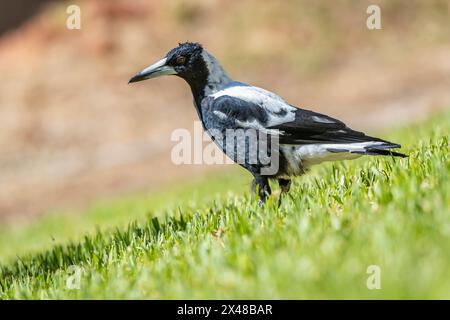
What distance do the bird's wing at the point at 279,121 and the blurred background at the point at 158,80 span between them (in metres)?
11.8

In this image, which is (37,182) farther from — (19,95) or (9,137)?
(19,95)

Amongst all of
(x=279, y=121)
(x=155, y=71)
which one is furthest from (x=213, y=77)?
(x=279, y=121)

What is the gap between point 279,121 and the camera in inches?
188

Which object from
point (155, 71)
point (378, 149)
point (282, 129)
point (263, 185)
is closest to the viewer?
point (378, 149)

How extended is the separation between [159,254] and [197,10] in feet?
67.2

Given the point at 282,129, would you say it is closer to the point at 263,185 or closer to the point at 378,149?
the point at 263,185

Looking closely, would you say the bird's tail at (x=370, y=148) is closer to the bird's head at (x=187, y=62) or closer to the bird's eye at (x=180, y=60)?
the bird's head at (x=187, y=62)

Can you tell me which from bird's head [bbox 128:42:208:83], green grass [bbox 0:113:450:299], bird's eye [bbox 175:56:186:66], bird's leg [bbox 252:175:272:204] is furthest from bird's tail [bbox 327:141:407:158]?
bird's eye [bbox 175:56:186:66]

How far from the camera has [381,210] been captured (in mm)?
3457

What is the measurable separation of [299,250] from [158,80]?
19179 millimetres

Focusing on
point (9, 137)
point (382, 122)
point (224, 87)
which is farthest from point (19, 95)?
point (224, 87)

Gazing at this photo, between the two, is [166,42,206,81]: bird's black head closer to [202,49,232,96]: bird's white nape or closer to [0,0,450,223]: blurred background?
[202,49,232,96]: bird's white nape

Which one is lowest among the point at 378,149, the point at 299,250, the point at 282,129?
the point at 299,250

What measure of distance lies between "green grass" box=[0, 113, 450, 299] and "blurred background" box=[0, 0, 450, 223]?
1207 centimetres
